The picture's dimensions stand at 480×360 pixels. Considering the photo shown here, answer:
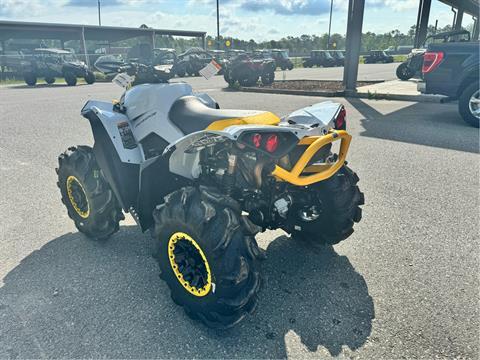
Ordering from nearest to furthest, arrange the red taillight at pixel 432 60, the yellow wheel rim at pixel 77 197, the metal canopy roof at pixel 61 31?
the yellow wheel rim at pixel 77 197 < the red taillight at pixel 432 60 < the metal canopy roof at pixel 61 31

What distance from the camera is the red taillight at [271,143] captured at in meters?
2.10

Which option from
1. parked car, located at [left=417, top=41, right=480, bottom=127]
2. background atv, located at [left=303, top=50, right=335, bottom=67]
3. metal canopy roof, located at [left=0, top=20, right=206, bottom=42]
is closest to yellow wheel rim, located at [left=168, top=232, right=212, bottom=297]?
parked car, located at [left=417, top=41, right=480, bottom=127]

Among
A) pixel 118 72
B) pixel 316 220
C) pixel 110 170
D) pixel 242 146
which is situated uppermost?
pixel 118 72

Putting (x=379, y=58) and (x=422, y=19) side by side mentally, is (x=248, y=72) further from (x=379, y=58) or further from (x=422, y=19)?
(x=379, y=58)

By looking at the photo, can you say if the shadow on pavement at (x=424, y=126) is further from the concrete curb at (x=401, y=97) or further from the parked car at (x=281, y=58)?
the parked car at (x=281, y=58)

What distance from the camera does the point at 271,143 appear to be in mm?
2111

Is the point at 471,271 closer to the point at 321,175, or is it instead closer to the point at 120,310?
the point at 321,175

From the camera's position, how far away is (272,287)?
275 centimetres

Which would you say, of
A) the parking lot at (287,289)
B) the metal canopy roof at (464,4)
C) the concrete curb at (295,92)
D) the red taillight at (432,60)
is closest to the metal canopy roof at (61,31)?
the concrete curb at (295,92)

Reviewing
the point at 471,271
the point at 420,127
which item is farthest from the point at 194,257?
the point at 420,127

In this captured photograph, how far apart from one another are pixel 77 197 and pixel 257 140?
207cm

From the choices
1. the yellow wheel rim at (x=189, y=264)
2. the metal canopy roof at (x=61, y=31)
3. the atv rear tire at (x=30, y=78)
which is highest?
the metal canopy roof at (x=61, y=31)

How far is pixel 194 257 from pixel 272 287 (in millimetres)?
736

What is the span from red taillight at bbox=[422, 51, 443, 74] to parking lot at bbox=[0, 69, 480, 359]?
3.82 metres
